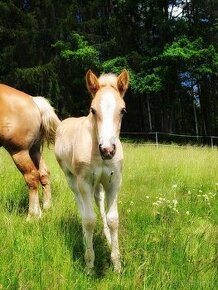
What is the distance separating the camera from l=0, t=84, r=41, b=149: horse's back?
6.37 m

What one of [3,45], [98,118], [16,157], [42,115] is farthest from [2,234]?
[3,45]

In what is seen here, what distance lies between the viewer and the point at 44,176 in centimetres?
677

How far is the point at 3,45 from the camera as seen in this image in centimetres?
2866

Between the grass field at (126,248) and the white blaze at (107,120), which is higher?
the white blaze at (107,120)

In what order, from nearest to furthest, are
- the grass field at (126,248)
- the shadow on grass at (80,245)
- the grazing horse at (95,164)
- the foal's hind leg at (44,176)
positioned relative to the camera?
1. the grass field at (126,248)
2. the grazing horse at (95,164)
3. the shadow on grass at (80,245)
4. the foal's hind leg at (44,176)

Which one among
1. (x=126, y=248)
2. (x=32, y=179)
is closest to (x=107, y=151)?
(x=126, y=248)

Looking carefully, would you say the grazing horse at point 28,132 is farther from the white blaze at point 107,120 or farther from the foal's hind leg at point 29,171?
the white blaze at point 107,120

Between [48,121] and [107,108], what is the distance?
358 cm

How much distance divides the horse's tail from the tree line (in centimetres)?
1784

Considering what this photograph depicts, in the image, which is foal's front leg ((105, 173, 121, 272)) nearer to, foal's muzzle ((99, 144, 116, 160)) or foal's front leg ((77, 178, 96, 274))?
foal's front leg ((77, 178, 96, 274))

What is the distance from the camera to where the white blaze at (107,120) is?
10.3 feet

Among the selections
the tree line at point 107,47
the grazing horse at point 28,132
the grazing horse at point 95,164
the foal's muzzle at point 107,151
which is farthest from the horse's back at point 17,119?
the tree line at point 107,47

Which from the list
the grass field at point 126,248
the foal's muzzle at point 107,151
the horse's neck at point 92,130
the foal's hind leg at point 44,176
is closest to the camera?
the foal's muzzle at point 107,151

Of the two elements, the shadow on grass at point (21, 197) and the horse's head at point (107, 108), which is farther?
the shadow on grass at point (21, 197)
